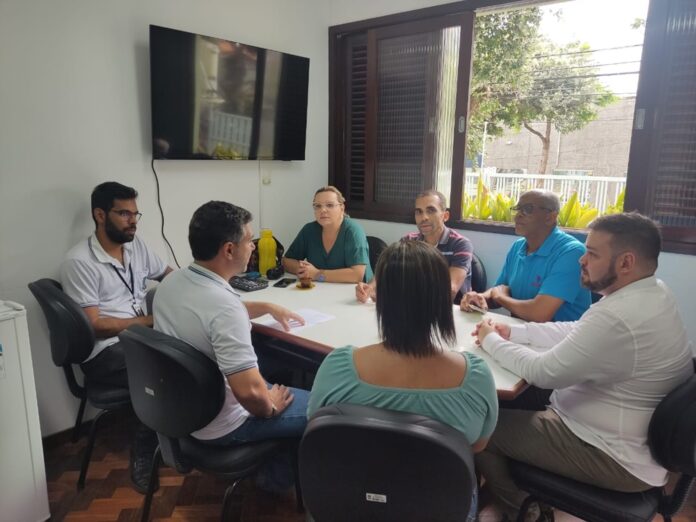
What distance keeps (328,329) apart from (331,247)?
0.97m

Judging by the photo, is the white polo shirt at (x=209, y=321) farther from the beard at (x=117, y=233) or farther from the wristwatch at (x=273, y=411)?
the beard at (x=117, y=233)

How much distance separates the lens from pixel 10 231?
6.99 feet

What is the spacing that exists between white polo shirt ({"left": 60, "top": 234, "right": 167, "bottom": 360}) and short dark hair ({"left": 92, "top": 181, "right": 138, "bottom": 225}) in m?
0.15

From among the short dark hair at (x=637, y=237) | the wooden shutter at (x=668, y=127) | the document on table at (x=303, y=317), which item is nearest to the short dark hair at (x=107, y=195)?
the document on table at (x=303, y=317)

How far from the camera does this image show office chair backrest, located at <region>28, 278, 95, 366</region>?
1.89 metres

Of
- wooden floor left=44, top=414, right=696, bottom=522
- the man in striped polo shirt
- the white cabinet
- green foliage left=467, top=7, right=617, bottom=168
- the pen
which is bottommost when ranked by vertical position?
wooden floor left=44, top=414, right=696, bottom=522

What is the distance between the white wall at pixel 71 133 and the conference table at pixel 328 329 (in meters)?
0.90

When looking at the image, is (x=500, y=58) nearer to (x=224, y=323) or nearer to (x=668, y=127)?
(x=668, y=127)

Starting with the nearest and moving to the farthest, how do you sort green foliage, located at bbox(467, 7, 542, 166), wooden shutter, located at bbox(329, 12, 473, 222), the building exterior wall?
wooden shutter, located at bbox(329, 12, 473, 222)
green foliage, located at bbox(467, 7, 542, 166)
the building exterior wall

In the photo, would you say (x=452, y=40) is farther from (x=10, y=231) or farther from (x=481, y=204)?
(x=10, y=231)

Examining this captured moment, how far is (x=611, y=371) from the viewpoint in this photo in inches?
51.4

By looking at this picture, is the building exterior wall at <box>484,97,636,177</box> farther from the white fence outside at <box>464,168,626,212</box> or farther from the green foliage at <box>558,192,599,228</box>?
the green foliage at <box>558,192,599,228</box>

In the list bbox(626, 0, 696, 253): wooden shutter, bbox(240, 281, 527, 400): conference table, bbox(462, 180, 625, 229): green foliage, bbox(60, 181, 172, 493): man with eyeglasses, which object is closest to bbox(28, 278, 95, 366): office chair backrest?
bbox(60, 181, 172, 493): man with eyeglasses

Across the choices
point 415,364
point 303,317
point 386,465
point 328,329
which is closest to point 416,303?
point 415,364
